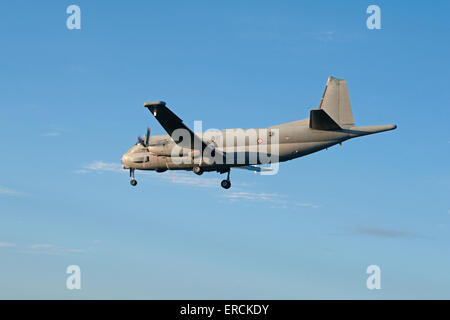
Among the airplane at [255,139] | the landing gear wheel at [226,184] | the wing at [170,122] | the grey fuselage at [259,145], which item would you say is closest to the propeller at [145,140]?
the airplane at [255,139]

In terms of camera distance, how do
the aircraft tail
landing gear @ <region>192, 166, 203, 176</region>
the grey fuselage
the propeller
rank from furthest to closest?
1. the propeller
2. landing gear @ <region>192, 166, 203, 176</region>
3. the aircraft tail
4. the grey fuselage

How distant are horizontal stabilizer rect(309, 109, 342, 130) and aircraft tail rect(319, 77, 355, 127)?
3.89 ft

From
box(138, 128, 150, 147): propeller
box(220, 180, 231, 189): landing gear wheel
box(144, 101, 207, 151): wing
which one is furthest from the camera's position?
box(220, 180, 231, 189): landing gear wheel

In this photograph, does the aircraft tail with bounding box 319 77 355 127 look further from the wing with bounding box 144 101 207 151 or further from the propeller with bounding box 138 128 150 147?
the propeller with bounding box 138 128 150 147

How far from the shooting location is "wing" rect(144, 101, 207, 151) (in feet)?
156

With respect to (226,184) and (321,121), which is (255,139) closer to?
(321,121)

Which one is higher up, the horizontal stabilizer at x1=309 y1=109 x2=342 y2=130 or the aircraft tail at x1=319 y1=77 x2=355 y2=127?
the aircraft tail at x1=319 y1=77 x2=355 y2=127

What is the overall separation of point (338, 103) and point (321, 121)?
285cm

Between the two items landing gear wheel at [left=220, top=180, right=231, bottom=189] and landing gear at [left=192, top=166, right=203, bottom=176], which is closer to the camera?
landing gear at [left=192, top=166, right=203, bottom=176]

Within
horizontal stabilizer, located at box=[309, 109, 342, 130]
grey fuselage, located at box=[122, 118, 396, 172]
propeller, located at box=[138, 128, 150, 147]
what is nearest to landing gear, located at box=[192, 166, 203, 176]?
grey fuselage, located at box=[122, 118, 396, 172]

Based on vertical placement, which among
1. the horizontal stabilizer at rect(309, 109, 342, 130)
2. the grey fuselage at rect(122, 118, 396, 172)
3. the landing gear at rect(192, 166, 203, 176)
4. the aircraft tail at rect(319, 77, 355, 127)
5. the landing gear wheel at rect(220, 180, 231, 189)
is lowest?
the landing gear wheel at rect(220, 180, 231, 189)

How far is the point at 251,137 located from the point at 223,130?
2.98 m

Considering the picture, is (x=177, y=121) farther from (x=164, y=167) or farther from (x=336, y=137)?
(x=336, y=137)
